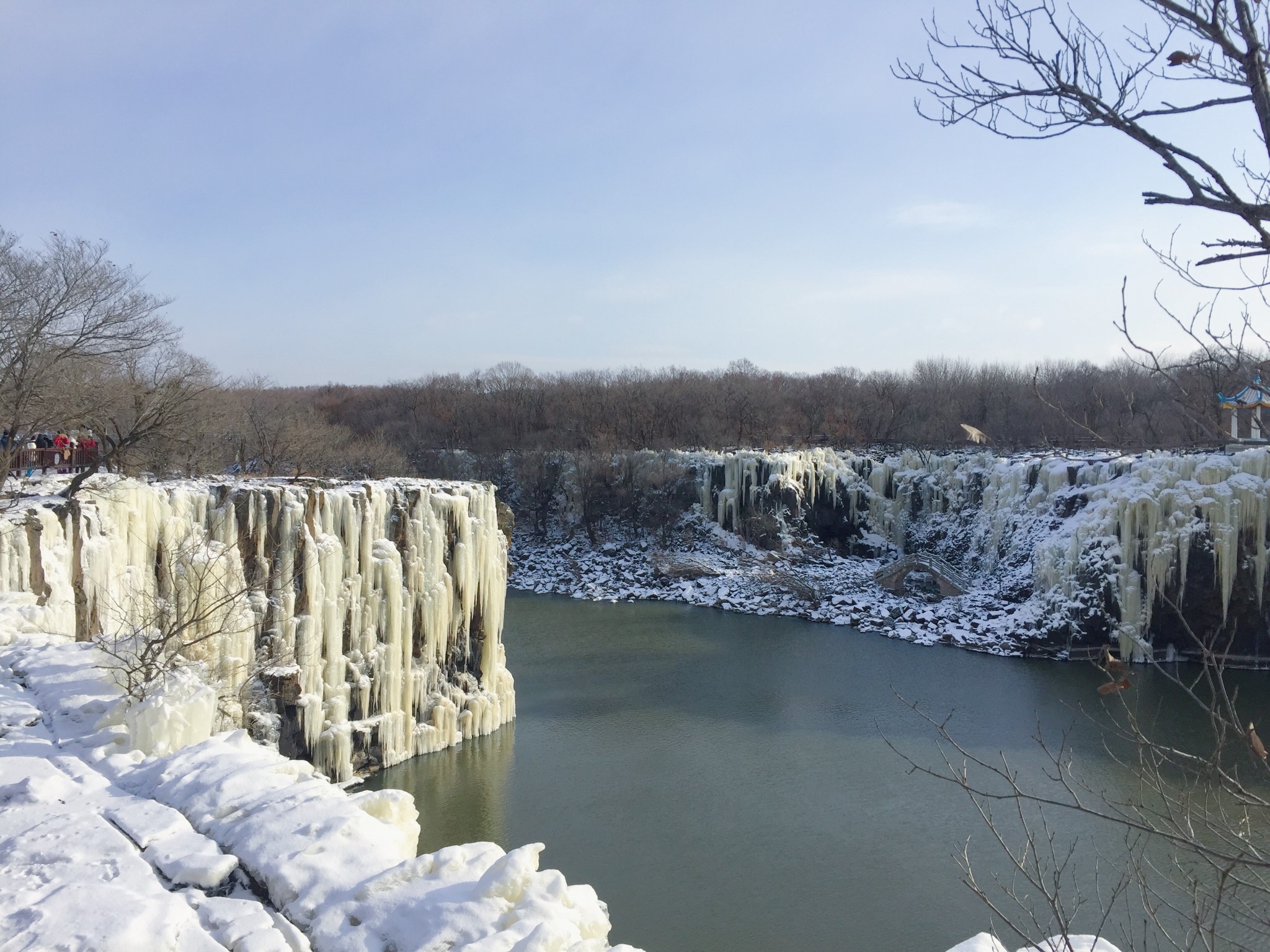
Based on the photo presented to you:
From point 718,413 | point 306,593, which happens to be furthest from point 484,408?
point 306,593

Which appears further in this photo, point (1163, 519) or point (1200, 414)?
point (1163, 519)

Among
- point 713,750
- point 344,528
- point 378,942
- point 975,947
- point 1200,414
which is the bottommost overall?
point 713,750

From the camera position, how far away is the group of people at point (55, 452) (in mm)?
11703

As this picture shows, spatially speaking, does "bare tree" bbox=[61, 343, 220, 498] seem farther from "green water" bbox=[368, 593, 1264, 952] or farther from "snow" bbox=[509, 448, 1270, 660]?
"snow" bbox=[509, 448, 1270, 660]

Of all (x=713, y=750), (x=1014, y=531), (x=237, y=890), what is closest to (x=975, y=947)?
(x=237, y=890)

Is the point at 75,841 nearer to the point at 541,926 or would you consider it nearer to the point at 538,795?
the point at 541,926

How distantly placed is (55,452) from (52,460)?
0.53 feet

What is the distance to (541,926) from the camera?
11.8 feet

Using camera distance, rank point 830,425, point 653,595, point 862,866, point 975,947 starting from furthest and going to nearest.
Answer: point 830,425
point 653,595
point 862,866
point 975,947

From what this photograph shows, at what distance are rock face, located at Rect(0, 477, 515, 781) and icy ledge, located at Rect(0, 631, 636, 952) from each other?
5.95 ft

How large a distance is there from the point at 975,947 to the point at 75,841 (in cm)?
427

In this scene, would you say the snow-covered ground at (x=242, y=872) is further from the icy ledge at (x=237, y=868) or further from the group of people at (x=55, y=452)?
the group of people at (x=55, y=452)

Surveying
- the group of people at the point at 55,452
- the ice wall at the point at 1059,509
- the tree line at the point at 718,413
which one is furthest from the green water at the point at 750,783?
the tree line at the point at 718,413

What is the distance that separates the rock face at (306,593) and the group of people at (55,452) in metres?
2.12
